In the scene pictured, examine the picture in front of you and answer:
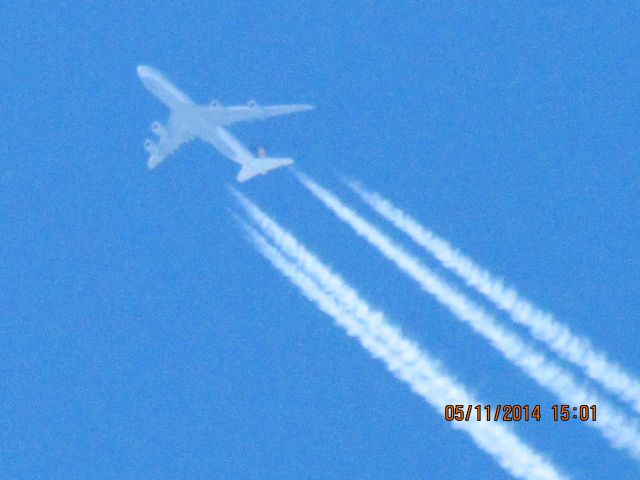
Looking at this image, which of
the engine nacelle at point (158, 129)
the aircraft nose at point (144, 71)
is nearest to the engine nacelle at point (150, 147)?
the engine nacelle at point (158, 129)

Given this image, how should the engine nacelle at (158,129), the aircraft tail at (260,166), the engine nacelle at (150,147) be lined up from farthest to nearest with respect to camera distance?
1. the engine nacelle at (150,147)
2. the engine nacelle at (158,129)
3. the aircraft tail at (260,166)

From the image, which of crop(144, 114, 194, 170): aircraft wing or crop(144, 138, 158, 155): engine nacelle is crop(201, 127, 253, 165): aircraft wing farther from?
crop(144, 138, 158, 155): engine nacelle

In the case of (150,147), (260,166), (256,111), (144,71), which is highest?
(144,71)

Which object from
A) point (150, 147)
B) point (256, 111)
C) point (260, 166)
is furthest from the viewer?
point (150, 147)

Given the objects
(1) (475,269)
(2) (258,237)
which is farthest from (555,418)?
(2) (258,237)

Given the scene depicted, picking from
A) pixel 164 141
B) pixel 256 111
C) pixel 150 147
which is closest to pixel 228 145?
pixel 256 111

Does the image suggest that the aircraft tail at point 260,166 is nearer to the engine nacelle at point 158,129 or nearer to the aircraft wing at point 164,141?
the aircraft wing at point 164,141

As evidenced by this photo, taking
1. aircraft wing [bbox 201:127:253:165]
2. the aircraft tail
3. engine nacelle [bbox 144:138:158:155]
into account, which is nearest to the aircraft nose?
engine nacelle [bbox 144:138:158:155]

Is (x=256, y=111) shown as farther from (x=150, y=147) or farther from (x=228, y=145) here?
(x=150, y=147)
